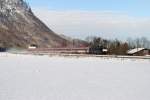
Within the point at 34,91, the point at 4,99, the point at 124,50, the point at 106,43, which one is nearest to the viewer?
the point at 4,99

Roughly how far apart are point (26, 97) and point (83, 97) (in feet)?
5.94

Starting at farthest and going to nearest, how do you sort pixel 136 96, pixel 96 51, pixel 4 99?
1. pixel 96 51
2. pixel 136 96
3. pixel 4 99

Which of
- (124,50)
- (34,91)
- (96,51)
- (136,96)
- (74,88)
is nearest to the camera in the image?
(136,96)

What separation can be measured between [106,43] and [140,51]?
28.4 metres

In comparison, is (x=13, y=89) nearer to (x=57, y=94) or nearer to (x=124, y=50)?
(x=57, y=94)

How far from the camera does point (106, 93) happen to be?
1273 centimetres

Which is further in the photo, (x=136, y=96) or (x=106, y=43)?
(x=106, y=43)

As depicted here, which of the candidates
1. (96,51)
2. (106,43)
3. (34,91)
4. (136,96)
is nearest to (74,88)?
(34,91)

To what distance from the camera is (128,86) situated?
14.9m

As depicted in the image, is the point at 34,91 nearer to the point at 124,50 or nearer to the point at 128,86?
the point at 128,86

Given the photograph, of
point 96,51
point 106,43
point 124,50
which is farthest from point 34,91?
point 106,43

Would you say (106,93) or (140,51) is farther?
(140,51)

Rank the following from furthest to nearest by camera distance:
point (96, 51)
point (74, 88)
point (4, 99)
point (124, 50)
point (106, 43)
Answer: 1. point (106, 43)
2. point (124, 50)
3. point (96, 51)
4. point (74, 88)
5. point (4, 99)

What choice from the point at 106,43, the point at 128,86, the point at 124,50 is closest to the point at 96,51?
the point at 124,50
